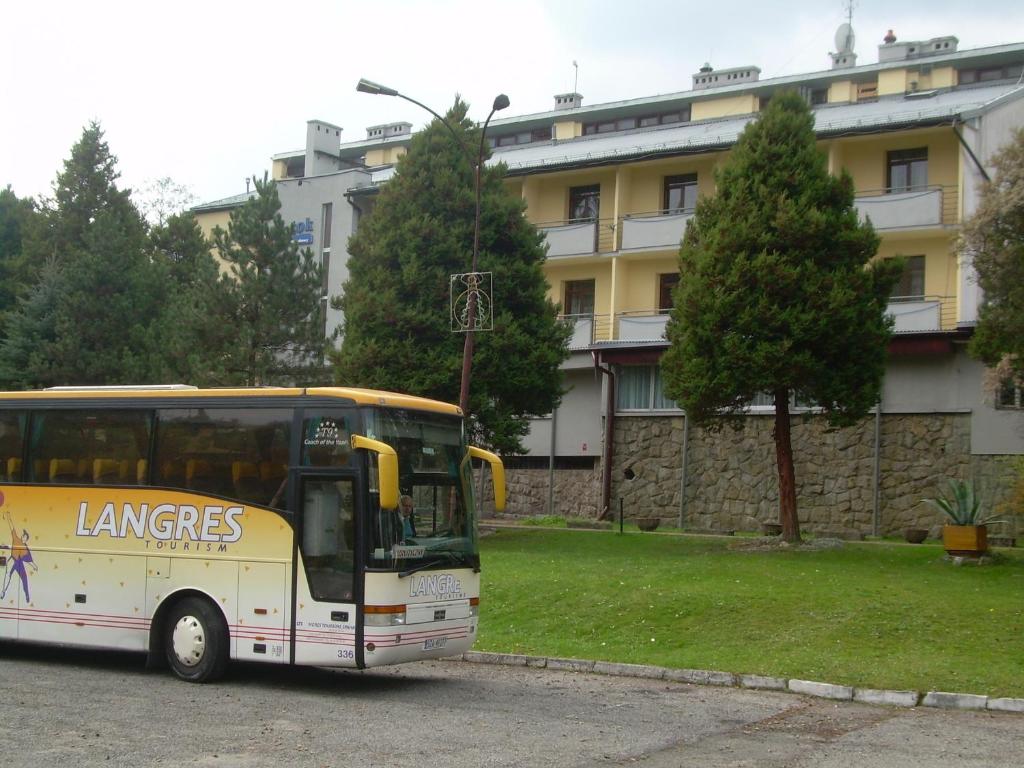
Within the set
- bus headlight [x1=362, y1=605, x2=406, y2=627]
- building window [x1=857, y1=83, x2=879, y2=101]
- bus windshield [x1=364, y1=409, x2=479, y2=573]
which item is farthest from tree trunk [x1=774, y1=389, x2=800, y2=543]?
building window [x1=857, y1=83, x2=879, y2=101]

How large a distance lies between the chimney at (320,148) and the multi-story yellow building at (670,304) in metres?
4.55

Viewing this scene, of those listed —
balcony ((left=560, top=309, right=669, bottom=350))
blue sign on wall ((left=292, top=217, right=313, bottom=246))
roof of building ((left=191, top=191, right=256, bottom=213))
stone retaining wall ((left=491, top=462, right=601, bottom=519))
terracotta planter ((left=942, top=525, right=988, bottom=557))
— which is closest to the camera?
terracotta planter ((left=942, top=525, right=988, bottom=557))

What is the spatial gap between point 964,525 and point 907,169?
15772 millimetres

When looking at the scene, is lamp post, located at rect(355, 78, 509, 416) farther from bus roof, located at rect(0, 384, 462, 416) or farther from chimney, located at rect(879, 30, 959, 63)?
chimney, located at rect(879, 30, 959, 63)

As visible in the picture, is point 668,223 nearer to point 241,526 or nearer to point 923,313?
point 923,313

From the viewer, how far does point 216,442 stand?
13.5 metres

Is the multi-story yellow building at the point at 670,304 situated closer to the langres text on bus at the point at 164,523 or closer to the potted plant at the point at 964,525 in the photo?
the potted plant at the point at 964,525

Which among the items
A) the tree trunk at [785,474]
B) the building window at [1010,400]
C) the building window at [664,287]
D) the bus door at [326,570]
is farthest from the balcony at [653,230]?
the bus door at [326,570]

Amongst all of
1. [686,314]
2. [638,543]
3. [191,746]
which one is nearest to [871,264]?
[686,314]

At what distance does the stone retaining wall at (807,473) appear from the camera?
3130 centimetres

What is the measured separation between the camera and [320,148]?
168 ft

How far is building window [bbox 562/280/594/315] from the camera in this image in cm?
3916

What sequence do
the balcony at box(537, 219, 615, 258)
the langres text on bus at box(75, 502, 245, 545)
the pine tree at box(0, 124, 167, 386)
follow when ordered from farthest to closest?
the pine tree at box(0, 124, 167, 386)
the balcony at box(537, 219, 615, 258)
the langres text on bus at box(75, 502, 245, 545)

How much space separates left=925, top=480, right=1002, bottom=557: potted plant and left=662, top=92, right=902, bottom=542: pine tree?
323 cm
